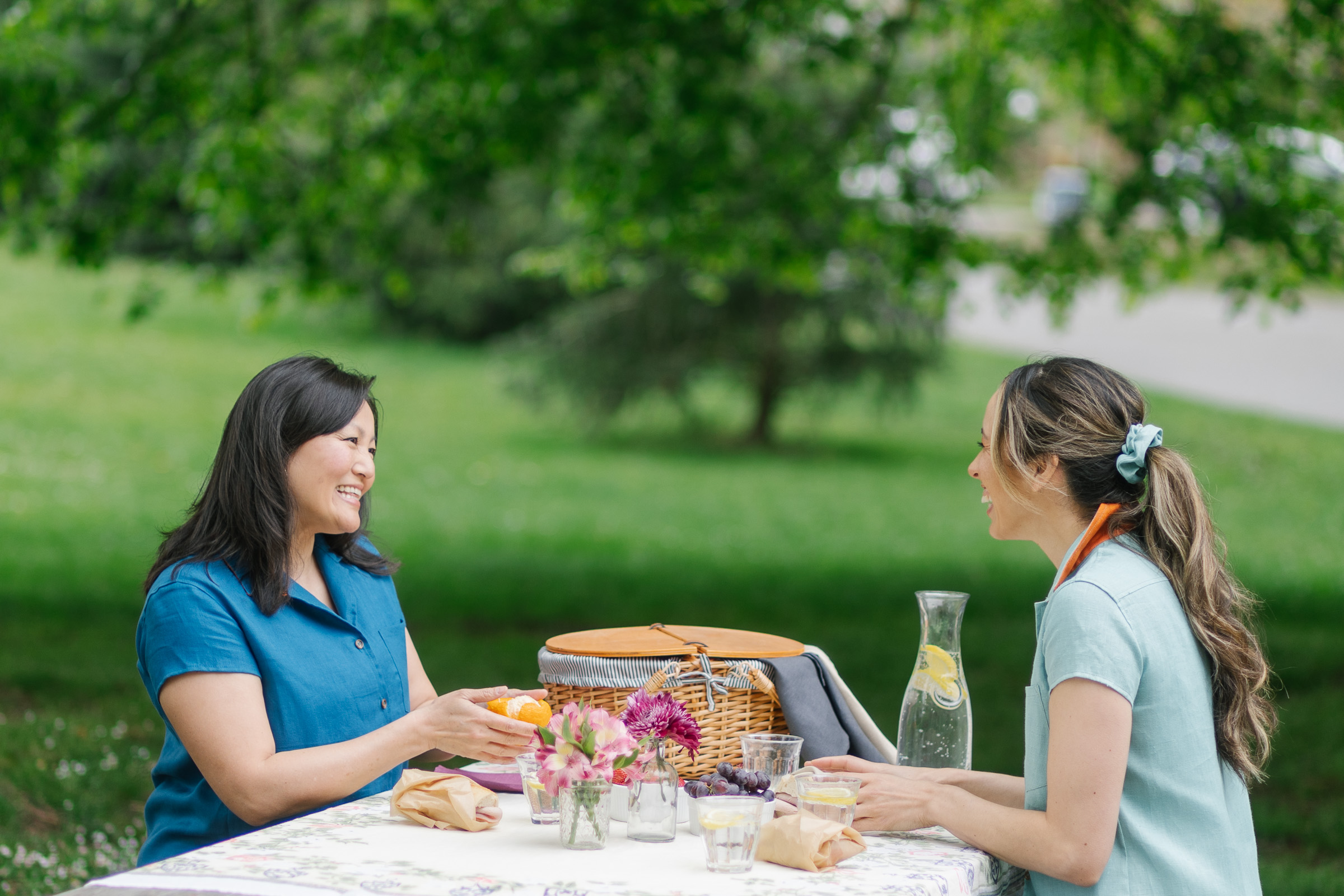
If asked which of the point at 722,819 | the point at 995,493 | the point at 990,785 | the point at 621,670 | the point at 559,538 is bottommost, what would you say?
the point at 559,538

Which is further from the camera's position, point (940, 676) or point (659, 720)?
point (940, 676)

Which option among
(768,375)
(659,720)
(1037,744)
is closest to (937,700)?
(1037,744)

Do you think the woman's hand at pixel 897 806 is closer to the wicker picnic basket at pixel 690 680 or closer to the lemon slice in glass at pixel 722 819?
the wicker picnic basket at pixel 690 680

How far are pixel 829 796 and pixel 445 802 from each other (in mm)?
636

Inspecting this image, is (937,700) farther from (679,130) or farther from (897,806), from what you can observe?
(679,130)

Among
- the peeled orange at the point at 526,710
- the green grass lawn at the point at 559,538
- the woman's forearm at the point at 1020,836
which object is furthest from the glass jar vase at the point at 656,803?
the green grass lawn at the point at 559,538

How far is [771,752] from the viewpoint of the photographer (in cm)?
239

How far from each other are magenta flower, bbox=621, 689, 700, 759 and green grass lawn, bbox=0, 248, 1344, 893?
1167 millimetres

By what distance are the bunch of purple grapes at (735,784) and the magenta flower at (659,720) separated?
0.09 m

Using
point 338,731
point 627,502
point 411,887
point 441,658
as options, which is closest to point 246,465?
point 338,731

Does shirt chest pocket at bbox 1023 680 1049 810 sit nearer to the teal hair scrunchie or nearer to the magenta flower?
the teal hair scrunchie

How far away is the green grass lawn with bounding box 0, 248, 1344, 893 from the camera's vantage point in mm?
6508

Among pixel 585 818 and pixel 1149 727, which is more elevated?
pixel 1149 727

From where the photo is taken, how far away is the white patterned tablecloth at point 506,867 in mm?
2008
